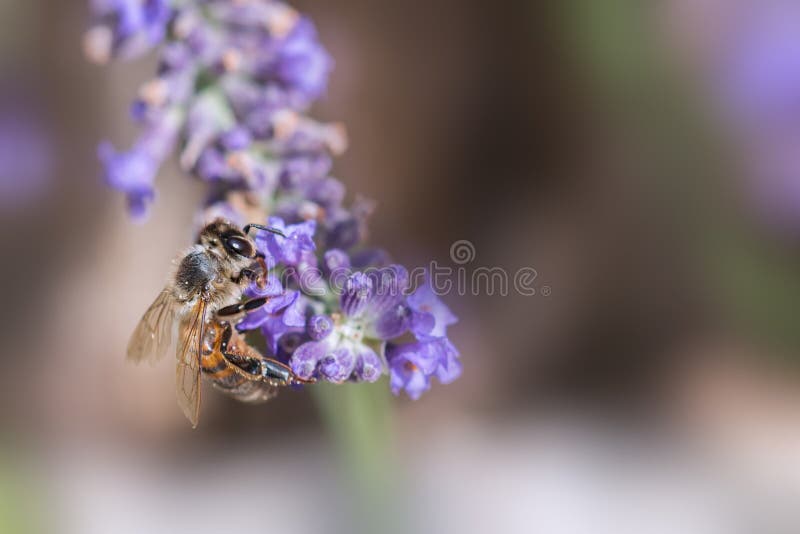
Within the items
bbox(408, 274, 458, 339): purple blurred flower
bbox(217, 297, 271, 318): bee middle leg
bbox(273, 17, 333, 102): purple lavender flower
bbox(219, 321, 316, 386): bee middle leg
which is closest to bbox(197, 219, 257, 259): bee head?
bbox(217, 297, 271, 318): bee middle leg

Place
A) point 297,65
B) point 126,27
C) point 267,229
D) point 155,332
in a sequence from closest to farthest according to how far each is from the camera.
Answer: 1. point 267,229
2. point 155,332
3. point 126,27
4. point 297,65

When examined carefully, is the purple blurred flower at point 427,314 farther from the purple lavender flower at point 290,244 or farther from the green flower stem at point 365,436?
the green flower stem at point 365,436

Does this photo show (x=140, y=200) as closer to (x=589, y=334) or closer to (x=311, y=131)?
(x=311, y=131)

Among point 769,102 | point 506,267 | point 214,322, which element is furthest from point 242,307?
point 769,102

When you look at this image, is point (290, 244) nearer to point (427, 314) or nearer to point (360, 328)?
point (360, 328)

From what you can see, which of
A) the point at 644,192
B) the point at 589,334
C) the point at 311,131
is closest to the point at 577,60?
the point at 644,192

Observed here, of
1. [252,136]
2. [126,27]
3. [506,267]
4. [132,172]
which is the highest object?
[506,267]

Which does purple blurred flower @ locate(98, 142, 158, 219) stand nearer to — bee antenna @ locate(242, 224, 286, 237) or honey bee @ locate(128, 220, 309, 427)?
honey bee @ locate(128, 220, 309, 427)
